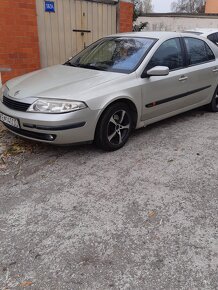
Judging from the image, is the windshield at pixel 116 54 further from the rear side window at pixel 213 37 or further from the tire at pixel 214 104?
the rear side window at pixel 213 37

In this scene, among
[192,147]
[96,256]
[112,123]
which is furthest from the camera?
[192,147]

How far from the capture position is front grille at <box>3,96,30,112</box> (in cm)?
373

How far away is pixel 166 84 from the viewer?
4.61 m

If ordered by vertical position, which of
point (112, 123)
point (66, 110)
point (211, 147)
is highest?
point (66, 110)

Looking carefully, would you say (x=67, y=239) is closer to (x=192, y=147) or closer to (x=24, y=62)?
(x=192, y=147)

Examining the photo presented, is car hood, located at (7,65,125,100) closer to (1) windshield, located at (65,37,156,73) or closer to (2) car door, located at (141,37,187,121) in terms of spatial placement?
(1) windshield, located at (65,37,156,73)

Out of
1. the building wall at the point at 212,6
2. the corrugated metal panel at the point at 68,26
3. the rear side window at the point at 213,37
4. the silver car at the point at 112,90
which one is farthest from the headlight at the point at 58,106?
the building wall at the point at 212,6

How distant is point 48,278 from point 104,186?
131cm

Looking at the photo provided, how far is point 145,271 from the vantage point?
2223mm

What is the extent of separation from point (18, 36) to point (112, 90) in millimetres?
3650

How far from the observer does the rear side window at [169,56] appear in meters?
4.48

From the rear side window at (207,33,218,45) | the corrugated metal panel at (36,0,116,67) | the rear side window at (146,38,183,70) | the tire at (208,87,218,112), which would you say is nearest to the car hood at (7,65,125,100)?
the rear side window at (146,38,183,70)

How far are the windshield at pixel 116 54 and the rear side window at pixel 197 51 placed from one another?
0.85 meters

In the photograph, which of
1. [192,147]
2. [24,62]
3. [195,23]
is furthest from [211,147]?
[195,23]
